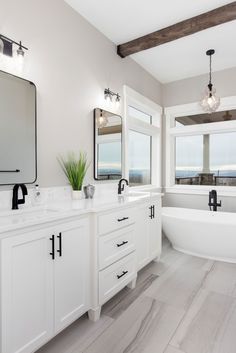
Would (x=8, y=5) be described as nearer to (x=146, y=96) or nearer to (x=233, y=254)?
(x=146, y=96)

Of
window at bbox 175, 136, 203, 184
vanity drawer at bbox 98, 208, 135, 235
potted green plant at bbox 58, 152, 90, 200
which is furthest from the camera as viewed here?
window at bbox 175, 136, 203, 184

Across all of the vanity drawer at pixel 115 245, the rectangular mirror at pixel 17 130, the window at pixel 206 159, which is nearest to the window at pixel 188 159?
the window at pixel 206 159

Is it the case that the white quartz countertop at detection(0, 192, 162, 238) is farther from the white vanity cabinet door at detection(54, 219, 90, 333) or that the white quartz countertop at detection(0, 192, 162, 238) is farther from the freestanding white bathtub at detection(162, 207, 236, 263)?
the freestanding white bathtub at detection(162, 207, 236, 263)

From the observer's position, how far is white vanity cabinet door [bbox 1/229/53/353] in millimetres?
1244

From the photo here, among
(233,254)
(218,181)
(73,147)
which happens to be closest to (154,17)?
(73,147)

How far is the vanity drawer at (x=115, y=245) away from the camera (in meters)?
1.90

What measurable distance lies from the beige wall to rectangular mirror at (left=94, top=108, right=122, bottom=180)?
0.11 meters

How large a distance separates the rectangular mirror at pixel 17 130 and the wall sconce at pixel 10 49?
0.15m

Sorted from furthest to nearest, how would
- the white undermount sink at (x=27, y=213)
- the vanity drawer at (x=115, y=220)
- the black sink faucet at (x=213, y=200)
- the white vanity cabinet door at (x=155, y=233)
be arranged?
the black sink faucet at (x=213, y=200), the white vanity cabinet door at (x=155, y=233), the vanity drawer at (x=115, y=220), the white undermount sink at (x=27, y=213)

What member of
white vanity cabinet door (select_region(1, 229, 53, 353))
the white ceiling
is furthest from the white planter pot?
the white ceiling

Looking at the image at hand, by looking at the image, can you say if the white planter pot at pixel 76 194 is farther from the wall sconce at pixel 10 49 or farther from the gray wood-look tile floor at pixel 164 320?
the wall sconce at pixel 10 49

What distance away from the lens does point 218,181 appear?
407 centimetres

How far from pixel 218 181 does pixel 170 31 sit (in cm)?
259

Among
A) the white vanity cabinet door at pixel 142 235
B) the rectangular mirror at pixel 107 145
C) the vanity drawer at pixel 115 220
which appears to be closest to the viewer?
the vanity drawer at pixel 115 220
